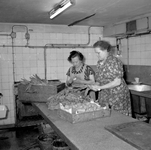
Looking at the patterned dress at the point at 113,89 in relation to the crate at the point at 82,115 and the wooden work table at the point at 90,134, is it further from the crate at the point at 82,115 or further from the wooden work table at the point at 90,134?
the crate at the point at 82,115

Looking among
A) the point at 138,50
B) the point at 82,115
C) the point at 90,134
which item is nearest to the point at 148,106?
the point at 138,50

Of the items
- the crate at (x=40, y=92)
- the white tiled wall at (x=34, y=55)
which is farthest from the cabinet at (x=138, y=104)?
the white tiled wall at (x=34, y=55)

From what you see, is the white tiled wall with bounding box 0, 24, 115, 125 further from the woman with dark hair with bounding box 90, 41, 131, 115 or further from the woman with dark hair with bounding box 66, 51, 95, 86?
the woman with dark hair with bounding box 90, 41, 131, 115

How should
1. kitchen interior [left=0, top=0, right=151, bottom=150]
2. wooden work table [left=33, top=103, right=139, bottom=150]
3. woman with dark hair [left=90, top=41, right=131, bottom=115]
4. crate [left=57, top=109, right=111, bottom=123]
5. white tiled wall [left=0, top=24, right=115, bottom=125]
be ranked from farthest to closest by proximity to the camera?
white tiled wall [left=0, top=24, right=115, bottom=125] < kitchen interior [left=0, top=0, right=151, bottom=150] < woman with dark hair [left=90, top=41, right=131, bottom=115] < crate [left=57, top=109, right=111, bottom=123] < wooden work table [left=33, top=103, right=139, bottom=150]

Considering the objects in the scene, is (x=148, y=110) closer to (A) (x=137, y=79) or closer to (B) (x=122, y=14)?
(A) (x=137, y=79)

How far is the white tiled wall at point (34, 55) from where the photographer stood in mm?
5344

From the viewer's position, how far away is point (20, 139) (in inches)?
177

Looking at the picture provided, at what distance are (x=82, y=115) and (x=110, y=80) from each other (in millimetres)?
995

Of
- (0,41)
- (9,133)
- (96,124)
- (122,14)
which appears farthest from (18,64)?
(96,124)

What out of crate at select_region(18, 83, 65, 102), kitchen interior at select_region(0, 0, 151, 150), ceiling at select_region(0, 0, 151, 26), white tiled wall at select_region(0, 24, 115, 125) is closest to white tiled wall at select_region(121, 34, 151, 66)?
kitchen interior at select_region(0, 0, 151, 150)

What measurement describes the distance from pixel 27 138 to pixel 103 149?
3.40 m

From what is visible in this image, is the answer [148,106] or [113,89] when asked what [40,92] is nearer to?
[113,89]

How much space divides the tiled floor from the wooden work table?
2.02m

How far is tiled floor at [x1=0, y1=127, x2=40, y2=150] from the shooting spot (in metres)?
4.07
